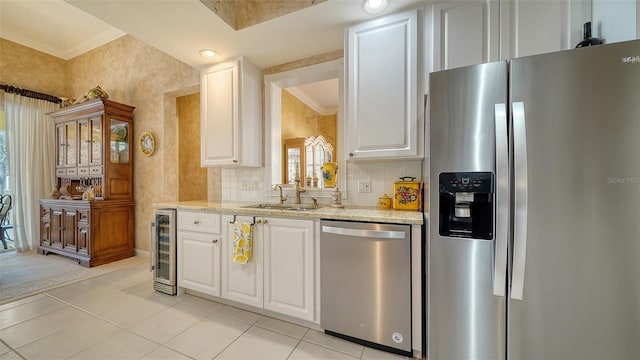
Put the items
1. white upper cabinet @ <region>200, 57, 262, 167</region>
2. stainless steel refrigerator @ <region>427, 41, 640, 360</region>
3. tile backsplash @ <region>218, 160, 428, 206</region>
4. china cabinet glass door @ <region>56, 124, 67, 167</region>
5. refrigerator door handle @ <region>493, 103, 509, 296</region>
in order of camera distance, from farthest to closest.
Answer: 1. china cabinet glass door @ <region>56, 124, 67, 167</region>
2. white upper cabinet @ <region>200, 57, 262, 167</region>
3. tile backsplash @ <region>218, 160, 428, 206</region>
4. refrigerator door handle @ <region>493, 103, 509, 296</region>
5. stainless steel refrigerator @ <region>427, 41, 640, 360</region>

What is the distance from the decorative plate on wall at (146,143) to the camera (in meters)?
3.53

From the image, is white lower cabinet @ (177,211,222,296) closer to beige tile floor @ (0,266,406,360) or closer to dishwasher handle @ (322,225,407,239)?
beige tile floor @ (0,266,406,360)

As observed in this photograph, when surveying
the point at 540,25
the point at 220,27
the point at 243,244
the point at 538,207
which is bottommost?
the point at 243,244

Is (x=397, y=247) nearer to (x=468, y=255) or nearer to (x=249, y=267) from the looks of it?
(x=468, y=255)

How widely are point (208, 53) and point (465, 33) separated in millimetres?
2242

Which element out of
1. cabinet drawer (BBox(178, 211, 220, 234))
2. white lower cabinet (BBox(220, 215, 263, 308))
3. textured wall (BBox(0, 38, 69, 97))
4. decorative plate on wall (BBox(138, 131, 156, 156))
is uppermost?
textured wall (BBox(0, 38, 69, 97))

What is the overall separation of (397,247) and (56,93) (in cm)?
619

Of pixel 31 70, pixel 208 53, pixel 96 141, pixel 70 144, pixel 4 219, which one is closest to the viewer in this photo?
pixel 208 53

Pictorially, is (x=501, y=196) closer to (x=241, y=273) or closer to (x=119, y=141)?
(x=241, y=273)

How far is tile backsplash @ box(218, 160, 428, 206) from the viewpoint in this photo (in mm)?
2094

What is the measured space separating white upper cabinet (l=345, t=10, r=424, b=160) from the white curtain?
17.1 feet

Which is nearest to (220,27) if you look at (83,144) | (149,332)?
(149,332)

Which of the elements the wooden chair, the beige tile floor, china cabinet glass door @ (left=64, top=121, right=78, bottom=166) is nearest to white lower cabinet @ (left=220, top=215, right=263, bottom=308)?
the beige tile floor

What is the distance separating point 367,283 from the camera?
62.2 inches
